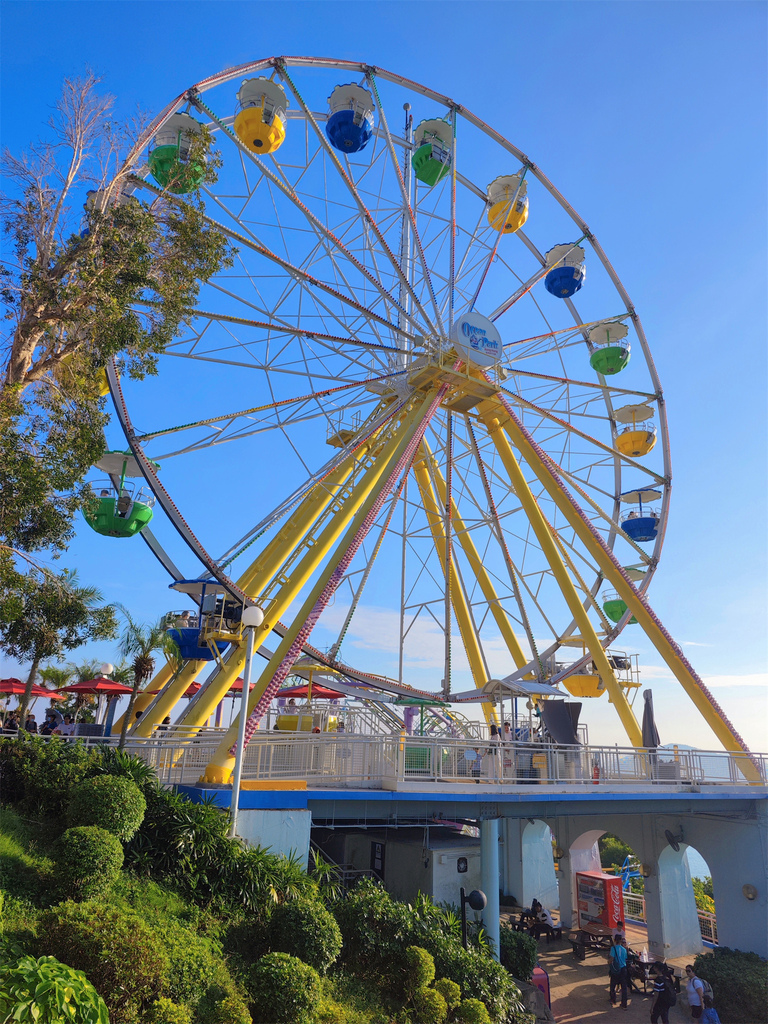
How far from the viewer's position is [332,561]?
1623 cm

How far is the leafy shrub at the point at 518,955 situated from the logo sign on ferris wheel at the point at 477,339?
14.9 metres

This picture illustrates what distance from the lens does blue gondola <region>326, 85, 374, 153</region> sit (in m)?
18.5

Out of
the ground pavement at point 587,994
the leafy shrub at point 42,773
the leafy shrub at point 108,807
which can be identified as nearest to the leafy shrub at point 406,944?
the leafy shrub at point 108,807

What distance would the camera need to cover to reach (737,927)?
690 inches

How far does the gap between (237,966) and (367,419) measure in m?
16.6

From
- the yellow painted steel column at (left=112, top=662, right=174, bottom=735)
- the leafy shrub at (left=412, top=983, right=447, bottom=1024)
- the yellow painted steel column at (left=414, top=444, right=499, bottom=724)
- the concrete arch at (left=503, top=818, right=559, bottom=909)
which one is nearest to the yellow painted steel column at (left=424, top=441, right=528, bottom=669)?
the yellow painted steel column at (left=414, top=444, right=499, bottom=724)

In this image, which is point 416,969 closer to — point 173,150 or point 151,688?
point 151,688

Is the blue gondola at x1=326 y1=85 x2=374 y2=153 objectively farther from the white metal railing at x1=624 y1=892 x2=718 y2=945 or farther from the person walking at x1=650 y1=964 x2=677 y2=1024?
the white metal railing at x1=624 y1=892 x2=718 y2=945

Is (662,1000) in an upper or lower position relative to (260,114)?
lower

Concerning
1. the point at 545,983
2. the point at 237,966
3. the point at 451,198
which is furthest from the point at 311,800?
the point at 451,198

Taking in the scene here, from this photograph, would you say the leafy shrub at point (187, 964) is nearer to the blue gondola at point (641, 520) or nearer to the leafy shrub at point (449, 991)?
the leafy shrub at point (449, 991)

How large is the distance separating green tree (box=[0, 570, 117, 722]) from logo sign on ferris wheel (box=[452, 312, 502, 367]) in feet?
43.0

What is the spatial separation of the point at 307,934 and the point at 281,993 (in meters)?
1.27

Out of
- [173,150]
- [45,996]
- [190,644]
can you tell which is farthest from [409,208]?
[45,996]
